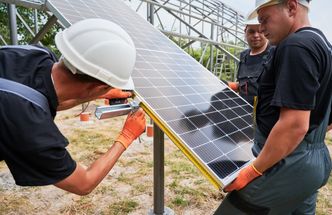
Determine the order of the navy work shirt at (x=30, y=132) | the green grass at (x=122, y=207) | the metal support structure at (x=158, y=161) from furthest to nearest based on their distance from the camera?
the green grass at (x=122, y=207) → the metal support structure at (x=158, y=161) → the navy work shirt at (x=30, y=132)

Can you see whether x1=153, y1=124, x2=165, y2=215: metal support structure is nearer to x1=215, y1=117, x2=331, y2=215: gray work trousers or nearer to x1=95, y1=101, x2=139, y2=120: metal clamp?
x1=95, y1=101, x2=139, y2=120: metal clamp

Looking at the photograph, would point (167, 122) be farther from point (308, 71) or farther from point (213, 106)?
point (308, 71)

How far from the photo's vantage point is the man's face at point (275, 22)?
1.64 m

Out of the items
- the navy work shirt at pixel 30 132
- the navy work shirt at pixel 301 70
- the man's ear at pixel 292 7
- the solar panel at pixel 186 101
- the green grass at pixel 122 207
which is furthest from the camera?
the green grass at pixel 122 207

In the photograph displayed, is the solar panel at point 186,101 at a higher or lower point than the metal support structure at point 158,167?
higher

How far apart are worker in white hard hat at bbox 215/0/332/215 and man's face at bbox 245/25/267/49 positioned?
5.45ft

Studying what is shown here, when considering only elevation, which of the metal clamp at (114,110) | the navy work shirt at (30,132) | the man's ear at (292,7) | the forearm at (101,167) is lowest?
the forearm at (101,167)

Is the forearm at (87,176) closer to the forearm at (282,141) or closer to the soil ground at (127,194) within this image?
the forearm at (282,141)

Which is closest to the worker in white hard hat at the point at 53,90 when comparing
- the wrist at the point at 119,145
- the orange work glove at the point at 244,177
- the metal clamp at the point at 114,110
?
the wrist at the point at 119,145

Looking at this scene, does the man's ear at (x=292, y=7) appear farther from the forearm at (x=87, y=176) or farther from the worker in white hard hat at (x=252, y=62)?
A: the worker in white hard hat at (x=252, y=62)

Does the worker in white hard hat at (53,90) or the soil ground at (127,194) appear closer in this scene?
the worker in white hard hat at (53,90)

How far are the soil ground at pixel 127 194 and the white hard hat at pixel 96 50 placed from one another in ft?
7.43

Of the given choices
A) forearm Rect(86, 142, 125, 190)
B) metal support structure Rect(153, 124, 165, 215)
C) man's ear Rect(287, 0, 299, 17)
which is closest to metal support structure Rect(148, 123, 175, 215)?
metal support structure Rect(153, 124, 165, 215)

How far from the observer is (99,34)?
1.50 metres
